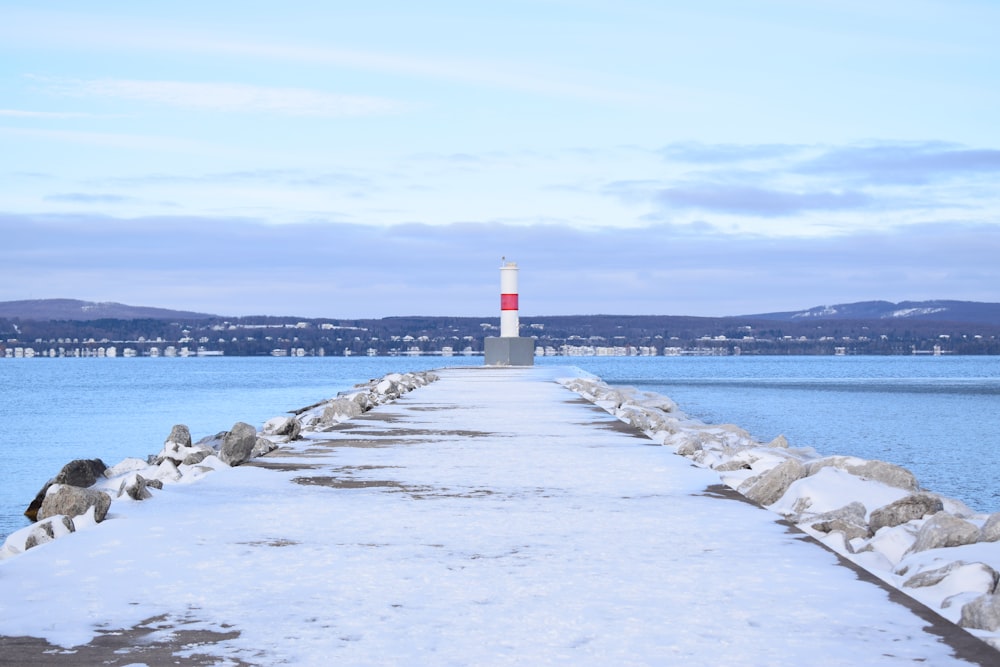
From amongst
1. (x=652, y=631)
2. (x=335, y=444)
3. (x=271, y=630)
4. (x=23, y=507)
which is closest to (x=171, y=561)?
(x=271, y=630)

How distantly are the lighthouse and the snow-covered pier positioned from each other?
28308 millimetres

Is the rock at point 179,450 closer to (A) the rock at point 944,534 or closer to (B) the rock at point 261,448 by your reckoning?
(B) the rock at point 261,448

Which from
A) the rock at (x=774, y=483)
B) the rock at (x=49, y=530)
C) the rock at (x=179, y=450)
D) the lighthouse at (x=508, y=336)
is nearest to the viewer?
the rock at (x=49, y=530)

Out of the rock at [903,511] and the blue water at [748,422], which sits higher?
the rock at [903,511]

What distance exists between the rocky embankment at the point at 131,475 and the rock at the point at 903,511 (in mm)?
4413

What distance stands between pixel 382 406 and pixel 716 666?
14880 mm

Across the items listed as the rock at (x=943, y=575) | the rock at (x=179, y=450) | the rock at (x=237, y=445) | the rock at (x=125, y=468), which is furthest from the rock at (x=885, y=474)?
the rock at (x=125, y=468)

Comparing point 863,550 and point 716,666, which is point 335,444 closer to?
point 863,550

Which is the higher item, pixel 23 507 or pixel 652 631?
pixel 652 631

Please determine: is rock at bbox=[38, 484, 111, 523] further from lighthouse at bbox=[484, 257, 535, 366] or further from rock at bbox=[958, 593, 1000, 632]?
lighthouse at bbox=[484, 257, 535, 366]

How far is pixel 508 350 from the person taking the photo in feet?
122

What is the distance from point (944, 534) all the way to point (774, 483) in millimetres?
1946

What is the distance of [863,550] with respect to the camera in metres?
5.78

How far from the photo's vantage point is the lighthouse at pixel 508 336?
36.8m
